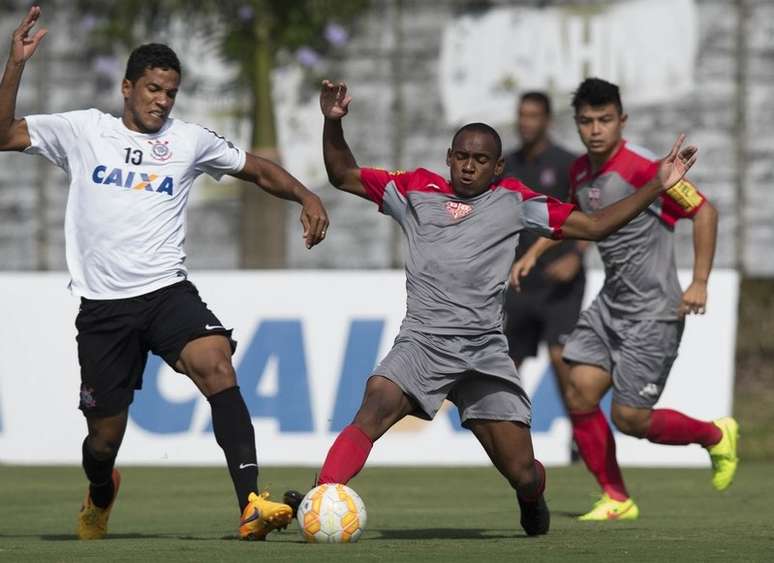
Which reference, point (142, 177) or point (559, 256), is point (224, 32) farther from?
point (142, 177)

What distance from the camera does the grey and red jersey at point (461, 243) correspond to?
8.31 m

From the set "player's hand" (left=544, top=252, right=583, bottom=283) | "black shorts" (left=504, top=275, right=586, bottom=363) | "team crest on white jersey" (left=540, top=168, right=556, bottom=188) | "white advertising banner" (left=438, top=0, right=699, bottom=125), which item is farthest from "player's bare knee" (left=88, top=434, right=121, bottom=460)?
"white advertising banner" (left=438, top=0, right=699, bottom=125)

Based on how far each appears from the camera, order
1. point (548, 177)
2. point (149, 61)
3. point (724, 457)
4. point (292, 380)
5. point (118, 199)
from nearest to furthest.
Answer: point (118, 199) → point (149, 61) → point (724, 457) → point (548, 177) → point (292, 380)

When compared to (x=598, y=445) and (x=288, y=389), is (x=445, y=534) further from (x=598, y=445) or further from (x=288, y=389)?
(x=288, y=389)

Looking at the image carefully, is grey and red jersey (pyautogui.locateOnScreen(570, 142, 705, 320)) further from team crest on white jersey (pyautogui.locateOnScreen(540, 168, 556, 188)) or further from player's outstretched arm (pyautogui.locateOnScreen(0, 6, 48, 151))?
player's outstretched arm (pyautogui.locateOnScreen(0, 6, 48, 151))

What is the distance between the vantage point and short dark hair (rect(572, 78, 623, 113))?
32.7ft

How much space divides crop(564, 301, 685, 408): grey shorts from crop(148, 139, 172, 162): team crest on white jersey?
2.71 metres

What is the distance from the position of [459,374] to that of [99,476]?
1.82m

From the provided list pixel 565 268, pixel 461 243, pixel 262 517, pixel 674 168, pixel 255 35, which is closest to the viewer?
pixel 262 517

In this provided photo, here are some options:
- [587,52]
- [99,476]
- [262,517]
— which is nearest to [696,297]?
[262,517]

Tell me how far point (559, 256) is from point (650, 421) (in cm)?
311

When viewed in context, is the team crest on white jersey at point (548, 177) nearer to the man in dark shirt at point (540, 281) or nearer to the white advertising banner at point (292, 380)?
the man in dark shirt at point (540, 281)

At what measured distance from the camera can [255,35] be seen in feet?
61.6

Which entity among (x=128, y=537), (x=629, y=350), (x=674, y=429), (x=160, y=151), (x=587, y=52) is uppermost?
(x=587, y=52)
